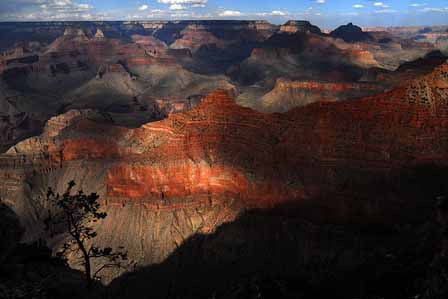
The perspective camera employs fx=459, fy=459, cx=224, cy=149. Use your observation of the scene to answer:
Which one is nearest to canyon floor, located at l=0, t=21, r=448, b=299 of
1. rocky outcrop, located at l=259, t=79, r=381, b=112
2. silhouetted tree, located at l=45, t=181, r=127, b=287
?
silhouetted tree, located at l=45, t=181, r=127, b=287

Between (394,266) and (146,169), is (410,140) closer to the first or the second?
(394,266)

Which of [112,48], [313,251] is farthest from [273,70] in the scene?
[313,251]

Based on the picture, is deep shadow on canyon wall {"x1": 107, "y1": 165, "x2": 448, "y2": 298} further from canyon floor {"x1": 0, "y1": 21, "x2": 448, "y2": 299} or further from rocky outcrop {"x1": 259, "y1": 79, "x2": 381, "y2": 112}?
rocky outcrop {"x1": 259, "y1": 79, "x2": 381, "y2": 112}

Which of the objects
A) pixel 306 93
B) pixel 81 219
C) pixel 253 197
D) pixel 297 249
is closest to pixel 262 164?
pixel 253 197

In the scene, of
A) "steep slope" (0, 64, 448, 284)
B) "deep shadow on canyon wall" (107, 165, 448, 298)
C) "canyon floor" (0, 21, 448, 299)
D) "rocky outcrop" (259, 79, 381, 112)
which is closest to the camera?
"canyon floor" (0, 21, 448, 299)

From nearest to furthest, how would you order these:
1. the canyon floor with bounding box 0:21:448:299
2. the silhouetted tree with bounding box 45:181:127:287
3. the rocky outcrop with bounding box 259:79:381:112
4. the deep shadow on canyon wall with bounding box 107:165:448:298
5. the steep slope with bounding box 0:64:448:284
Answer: the silhouetted tree with bounding box 45:181:127:287, the canyon floor with bounding box 0:21:448:299, the deep shadow on canyon wall with bounding box 107:165:448:298, the steep slope with bounding box 0:64:448:284, the rocky outcrop with bounding box 259:79:381:112

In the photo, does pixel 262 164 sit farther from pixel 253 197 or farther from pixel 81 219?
pixel 81 219
